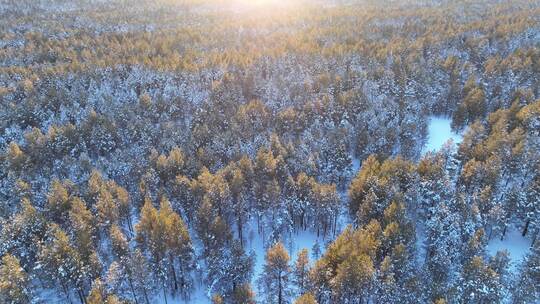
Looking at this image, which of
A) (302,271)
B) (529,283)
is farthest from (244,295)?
(529,283)

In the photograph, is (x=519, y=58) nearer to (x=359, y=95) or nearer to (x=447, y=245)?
(x=359, y=95)

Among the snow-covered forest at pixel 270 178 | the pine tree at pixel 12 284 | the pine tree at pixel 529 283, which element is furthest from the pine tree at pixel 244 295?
the pine tree at pixel 529 283

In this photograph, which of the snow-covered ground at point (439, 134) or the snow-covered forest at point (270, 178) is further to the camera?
the snow-covered ground at point (439, 134)

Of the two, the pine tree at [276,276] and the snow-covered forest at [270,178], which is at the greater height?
the snow-covered forest at [270,178]

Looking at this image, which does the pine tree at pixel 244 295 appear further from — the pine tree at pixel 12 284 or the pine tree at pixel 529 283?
the pine tree at pixel 529 283

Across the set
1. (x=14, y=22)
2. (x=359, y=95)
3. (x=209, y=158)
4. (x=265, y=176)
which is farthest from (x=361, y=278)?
(x=14, y=22)

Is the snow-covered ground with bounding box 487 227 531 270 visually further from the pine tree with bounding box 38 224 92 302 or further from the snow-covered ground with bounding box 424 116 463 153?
the pine tree with bounding box 38 224 92 302
